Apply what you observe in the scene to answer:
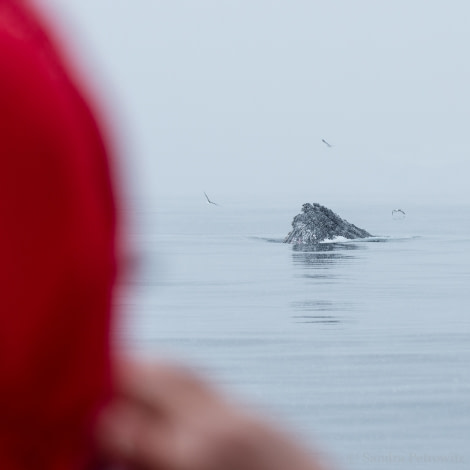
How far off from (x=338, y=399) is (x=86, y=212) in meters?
6.20

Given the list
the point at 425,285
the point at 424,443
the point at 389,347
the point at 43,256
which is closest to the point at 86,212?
the point at 43,256

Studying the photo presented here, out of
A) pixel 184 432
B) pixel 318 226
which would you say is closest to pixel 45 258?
pixel 184 432

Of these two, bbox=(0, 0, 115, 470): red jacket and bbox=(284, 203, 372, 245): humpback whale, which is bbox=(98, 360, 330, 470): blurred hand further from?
bbox=(284, 203, 372, 245): humpback whale

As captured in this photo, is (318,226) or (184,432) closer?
(184,432)

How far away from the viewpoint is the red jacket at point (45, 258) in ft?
0.82

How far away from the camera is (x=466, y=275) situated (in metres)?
14.6

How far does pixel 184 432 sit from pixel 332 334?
8.48 metres

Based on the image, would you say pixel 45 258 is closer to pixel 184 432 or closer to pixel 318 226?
pixel 184 432

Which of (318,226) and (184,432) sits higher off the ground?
(318,226)

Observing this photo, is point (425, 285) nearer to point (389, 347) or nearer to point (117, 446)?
point (389, 347)

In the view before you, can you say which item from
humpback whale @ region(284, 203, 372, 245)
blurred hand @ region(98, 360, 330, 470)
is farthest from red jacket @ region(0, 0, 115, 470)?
humpback whale @ region(284, 203, 372, 245)

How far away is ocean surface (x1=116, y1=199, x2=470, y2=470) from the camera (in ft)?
1.43

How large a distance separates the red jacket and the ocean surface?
0.06ft

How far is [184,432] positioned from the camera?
0.26m
